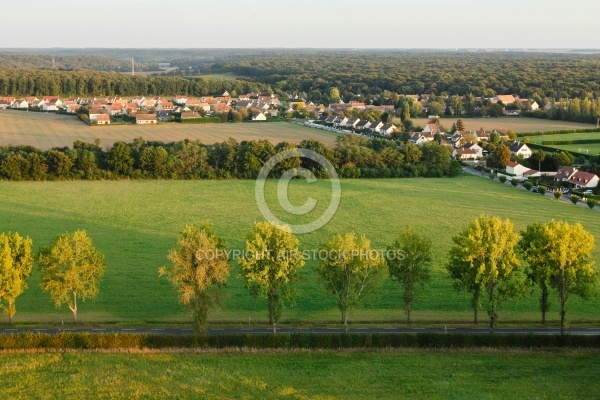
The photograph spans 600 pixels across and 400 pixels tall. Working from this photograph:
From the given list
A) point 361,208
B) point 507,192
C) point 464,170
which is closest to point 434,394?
point 361,208

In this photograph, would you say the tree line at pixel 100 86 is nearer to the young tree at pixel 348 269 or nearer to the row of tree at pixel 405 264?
the row of tree at pixel 405 264

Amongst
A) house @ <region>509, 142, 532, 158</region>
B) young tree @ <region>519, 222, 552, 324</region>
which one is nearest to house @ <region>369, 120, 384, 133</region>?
house @ <region>509, 142, 532, 158</region>

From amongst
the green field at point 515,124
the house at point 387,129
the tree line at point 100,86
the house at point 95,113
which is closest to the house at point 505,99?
the green field at point 515,124

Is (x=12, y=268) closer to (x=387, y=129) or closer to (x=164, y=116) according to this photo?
(x=387, y=129)

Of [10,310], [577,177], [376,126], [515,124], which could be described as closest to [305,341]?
[10,310]

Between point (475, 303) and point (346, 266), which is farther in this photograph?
point (475, 303)
